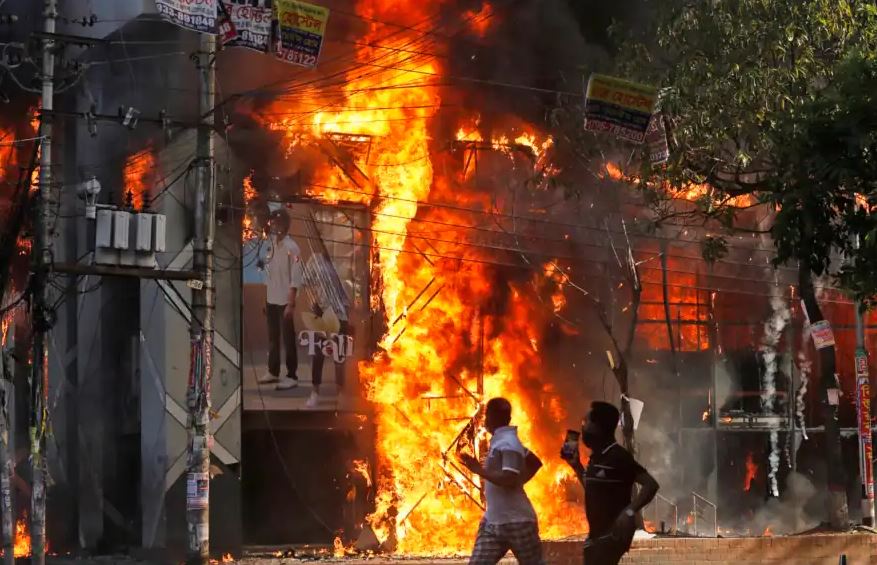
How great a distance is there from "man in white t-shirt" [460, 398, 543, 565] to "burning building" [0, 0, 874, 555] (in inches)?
507

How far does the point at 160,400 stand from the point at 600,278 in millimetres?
8771

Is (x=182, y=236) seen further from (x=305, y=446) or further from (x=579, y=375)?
(x=579, y=375)

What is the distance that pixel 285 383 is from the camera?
2169 centimetres

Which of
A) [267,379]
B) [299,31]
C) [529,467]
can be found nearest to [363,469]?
[267,379]

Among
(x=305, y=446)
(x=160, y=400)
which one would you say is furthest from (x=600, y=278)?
(x=160, y=400)

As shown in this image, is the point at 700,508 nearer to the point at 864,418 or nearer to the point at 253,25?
the point at 864,418

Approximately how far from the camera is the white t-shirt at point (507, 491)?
8.44 metres

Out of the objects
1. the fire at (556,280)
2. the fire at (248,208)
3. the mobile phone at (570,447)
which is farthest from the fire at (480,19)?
the mobile phone at (570,447)

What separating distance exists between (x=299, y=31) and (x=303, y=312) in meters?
7.81

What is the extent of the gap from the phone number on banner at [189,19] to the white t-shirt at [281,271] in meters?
7.12

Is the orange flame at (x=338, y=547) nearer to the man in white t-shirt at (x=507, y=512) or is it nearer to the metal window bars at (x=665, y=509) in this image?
the metal window bars at (x=665, y=509)

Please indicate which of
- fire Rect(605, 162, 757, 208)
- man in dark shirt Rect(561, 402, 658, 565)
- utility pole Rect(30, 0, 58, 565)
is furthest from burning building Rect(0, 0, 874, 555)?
man in dark shirt Rect(561, 402, 658, 565)

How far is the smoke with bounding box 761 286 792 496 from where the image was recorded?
2556 cm

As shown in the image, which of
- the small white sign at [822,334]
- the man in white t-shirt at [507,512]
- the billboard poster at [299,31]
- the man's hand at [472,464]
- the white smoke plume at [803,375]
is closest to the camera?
the man's hand at [472,464]
